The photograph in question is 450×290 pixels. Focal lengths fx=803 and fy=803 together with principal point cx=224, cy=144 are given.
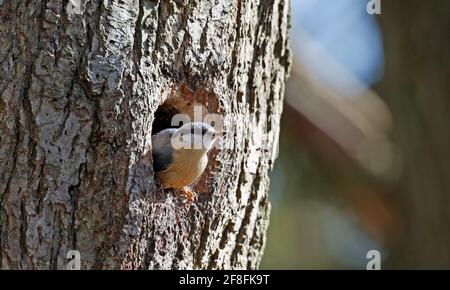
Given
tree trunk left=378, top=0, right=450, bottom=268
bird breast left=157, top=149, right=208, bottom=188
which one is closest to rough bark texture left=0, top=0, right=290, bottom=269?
bird breast left=157, top=149, right=208, bottom=188

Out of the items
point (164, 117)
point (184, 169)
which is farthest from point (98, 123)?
point (164, 117)

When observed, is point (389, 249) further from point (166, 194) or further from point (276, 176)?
point (166, 194)

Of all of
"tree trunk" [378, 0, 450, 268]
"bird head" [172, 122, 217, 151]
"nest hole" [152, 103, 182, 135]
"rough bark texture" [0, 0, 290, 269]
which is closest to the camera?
"rough bark texture" [0, 0, 290, 269]

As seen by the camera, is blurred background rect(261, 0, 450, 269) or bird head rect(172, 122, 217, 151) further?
blurred background rect(261, 0, 450, 269)

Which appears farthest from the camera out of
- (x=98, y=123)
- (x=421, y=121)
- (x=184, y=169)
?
(x=421, y=121)

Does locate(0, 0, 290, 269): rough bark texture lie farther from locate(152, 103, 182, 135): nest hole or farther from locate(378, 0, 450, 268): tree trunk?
locate(378, 0, 450, 268): tree trunk

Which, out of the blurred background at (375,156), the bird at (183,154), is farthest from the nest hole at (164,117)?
the blurred background at (375,156)

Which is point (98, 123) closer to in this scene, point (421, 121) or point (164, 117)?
point (164, 117)
